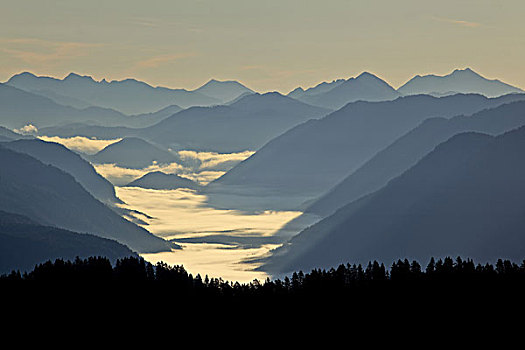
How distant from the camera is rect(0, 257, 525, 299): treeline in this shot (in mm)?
129625

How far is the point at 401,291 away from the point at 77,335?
43.5m

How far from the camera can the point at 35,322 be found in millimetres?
120062

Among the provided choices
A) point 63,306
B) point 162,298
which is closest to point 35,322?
point 63,306

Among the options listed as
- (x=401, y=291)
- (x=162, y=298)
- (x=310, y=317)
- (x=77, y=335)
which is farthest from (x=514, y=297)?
(x=77, y=335)

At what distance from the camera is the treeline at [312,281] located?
425ft

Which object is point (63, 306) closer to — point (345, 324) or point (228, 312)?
point (228, 312)

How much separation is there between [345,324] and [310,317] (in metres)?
5.00

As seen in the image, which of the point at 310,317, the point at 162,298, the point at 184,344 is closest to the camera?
the point at 184,344

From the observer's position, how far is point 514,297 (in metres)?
122

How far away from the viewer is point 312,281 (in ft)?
442

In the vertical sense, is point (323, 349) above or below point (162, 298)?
below

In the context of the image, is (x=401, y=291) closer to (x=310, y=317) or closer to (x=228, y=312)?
(x=310, y=317)

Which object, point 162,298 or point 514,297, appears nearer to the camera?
point 514,297

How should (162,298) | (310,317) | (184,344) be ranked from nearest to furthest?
(184,344) → (310,317) → (162,298)
